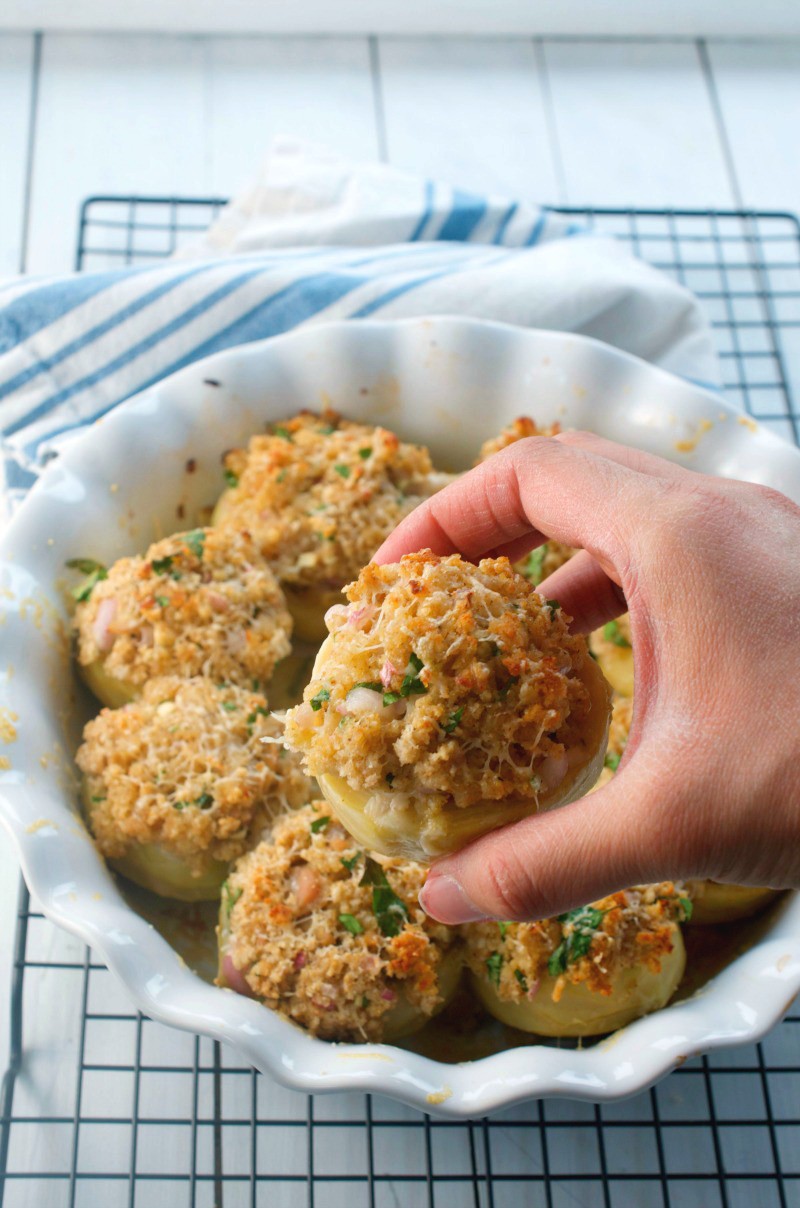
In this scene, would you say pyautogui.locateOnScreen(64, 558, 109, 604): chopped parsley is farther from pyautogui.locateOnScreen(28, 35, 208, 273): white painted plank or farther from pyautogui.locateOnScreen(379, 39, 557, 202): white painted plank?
pyautogui.locateOnScreen(379, 39, 557, 202): white painted plank

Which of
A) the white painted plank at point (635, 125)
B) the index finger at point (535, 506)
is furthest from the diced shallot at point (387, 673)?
the white painted plank at point (635, 125)

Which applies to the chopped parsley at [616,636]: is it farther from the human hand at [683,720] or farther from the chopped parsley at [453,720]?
the chopped parsley at [453,720]

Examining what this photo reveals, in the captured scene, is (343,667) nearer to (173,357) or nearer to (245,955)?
(245,955)

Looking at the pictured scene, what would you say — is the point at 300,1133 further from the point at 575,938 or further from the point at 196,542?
the point at 196,542

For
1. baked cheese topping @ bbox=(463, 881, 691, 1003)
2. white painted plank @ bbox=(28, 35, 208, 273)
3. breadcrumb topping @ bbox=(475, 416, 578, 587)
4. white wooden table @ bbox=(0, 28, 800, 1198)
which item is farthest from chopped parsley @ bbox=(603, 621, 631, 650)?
white painted plank @ bbox=(28, 35, 208, 273)

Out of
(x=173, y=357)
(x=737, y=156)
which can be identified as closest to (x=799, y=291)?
(x=737, y=156)
